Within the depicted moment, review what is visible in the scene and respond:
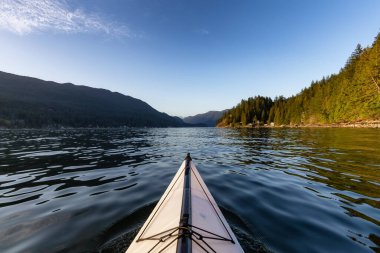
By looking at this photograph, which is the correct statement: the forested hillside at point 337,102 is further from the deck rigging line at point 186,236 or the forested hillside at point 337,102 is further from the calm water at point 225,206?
the deck rigging line at point 186,236

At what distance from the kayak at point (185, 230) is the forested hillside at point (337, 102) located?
277ft

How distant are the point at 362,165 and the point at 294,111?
118337 mm

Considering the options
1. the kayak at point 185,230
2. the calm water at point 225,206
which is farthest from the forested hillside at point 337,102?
the kayak at point 185,230

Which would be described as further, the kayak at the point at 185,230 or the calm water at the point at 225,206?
the calm water at the point at 225,206

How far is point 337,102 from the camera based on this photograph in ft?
278

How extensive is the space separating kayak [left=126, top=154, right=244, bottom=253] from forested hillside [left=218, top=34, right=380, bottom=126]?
84.6 meters

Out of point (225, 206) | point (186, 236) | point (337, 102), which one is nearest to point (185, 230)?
point (186, 236)

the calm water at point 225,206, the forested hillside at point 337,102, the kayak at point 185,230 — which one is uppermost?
the forested hillside at point 337,102

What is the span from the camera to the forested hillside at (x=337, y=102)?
67.6 metres

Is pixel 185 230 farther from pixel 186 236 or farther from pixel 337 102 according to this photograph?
pixel 337 102

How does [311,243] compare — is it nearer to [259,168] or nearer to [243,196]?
[243,196]

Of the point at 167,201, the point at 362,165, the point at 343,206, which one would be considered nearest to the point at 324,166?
the point at 362,165

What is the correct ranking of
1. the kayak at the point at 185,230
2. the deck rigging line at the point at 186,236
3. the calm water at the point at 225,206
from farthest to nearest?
the calm water at the point at 225,206
the kayak at the point at 185,230
the deck rigging line at the point at 186,236

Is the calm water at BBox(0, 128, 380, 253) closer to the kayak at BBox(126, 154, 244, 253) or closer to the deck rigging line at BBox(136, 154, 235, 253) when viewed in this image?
the kayak at BBox(126, 154, 244, 253)
